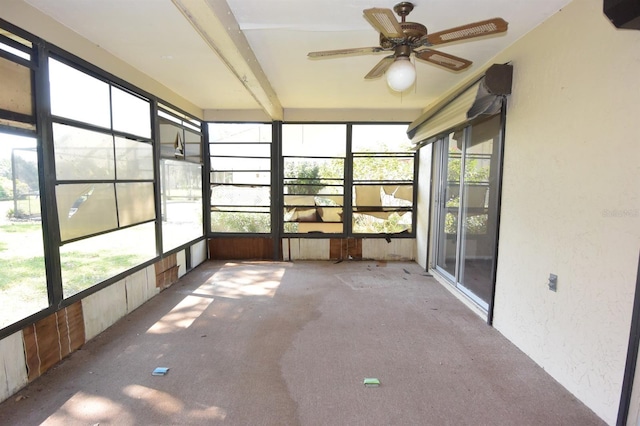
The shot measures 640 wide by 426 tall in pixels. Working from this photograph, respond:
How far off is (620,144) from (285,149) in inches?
177

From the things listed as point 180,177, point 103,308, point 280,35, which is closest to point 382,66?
point 280,35

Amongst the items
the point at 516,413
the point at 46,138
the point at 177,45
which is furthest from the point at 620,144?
the point at 46,138

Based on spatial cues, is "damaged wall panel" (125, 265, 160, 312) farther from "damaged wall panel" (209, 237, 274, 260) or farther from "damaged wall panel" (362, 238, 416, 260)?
"damaged wall panel" (362, 238, 416, 260)

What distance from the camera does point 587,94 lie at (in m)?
2.05

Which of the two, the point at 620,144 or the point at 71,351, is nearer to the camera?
the point at 620,144

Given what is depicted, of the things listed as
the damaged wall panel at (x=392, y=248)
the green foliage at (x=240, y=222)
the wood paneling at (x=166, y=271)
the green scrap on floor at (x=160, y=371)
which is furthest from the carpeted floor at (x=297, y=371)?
the green foliage at (x=240, y=222)

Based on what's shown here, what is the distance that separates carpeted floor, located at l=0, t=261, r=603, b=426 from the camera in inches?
76.6

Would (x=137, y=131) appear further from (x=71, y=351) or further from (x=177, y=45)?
(x=71, y=351)

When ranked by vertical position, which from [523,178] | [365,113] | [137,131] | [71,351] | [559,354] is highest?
[365,113]

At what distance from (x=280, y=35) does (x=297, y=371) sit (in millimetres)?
2759

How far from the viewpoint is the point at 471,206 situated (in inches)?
145

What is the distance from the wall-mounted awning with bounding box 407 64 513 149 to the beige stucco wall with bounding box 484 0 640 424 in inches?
4.6

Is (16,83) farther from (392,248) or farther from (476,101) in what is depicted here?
(392,248)

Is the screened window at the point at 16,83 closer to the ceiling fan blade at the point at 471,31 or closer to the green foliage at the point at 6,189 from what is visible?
the green foliage at the point at 6,189
